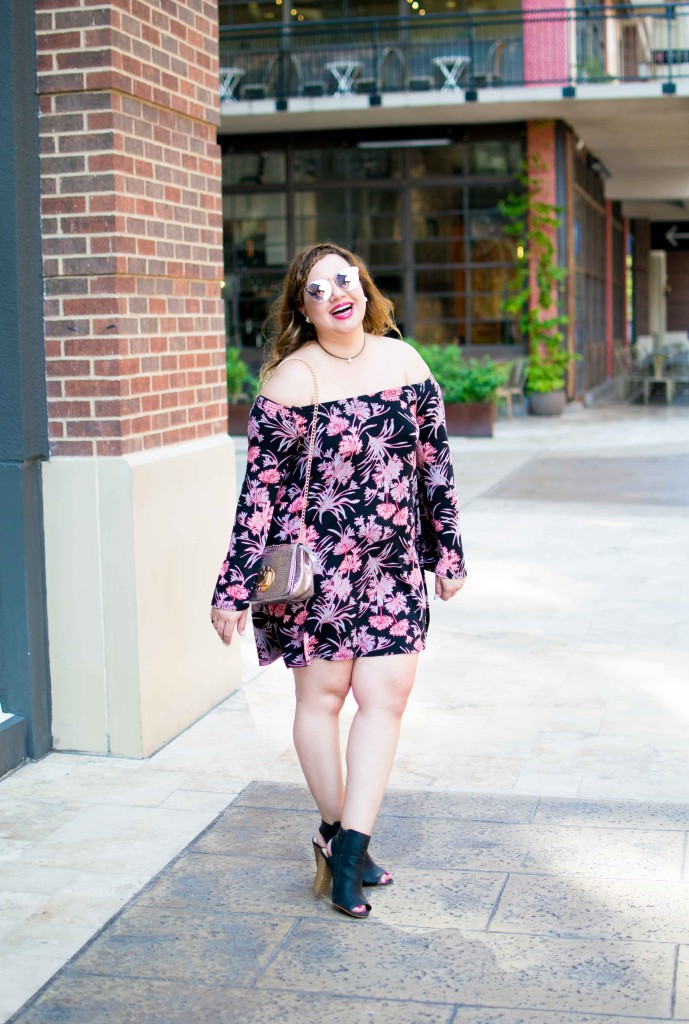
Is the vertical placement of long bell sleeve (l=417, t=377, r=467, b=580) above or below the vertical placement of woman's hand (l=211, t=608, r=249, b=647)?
above

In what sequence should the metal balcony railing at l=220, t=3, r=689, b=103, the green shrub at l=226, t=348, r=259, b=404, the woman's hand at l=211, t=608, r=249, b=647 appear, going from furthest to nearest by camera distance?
the metal balcony railing at l=220, t=3, r=689, b=103 < the green shrub at l=226, t=348, r=259, b=404 < the woman's hand at l=211, t=608, r=249, b=647

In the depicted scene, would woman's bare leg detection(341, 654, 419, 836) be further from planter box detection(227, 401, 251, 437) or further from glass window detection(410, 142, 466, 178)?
glass window detection(410, 142, 466, 178)

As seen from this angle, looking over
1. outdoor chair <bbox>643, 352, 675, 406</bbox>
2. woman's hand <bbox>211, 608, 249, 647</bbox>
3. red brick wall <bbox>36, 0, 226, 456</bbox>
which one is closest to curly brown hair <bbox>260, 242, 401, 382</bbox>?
woman's hand <bbox>211, 608, 249, 647</bbox>

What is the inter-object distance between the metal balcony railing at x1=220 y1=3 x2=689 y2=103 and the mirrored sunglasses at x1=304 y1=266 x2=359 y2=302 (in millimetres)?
16836

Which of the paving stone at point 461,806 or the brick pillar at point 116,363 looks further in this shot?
the brick pillar at point 116,363

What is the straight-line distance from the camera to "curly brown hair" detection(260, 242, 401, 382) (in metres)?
3.71

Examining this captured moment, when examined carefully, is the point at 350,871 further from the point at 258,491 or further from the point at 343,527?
the point at 258,491

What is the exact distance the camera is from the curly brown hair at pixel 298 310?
3709 millimetres

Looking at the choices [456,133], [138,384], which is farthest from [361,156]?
[138,384]

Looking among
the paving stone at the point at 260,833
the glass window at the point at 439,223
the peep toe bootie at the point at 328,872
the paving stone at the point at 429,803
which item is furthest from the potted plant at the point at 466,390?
the peep toe bootie at the point at 328,872

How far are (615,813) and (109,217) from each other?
271 cm

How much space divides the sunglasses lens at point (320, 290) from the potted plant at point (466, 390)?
45.5 feet

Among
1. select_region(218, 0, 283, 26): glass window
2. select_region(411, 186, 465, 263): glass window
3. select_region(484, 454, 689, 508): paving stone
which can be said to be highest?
select_region(218, 0, 283, 26): glass window

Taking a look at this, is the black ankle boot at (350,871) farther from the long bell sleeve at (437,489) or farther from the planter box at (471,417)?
the planter box at (471,417)
